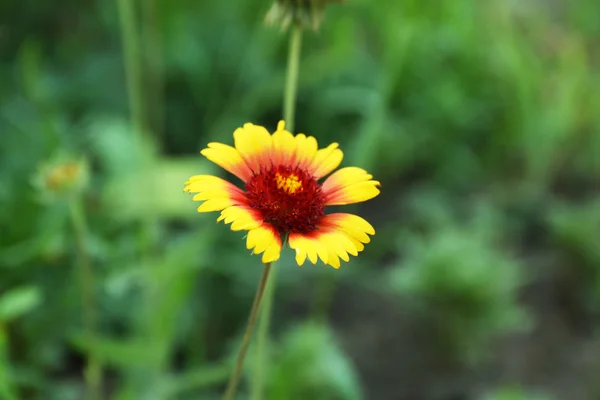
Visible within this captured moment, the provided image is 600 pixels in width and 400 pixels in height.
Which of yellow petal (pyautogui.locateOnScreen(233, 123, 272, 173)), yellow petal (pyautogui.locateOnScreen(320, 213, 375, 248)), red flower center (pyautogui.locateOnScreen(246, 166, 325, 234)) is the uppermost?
yellow petal (pyautogui.locateOnScreen(233, 123, 272, 173))

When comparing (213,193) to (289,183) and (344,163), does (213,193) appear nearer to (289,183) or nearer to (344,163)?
(289,183)

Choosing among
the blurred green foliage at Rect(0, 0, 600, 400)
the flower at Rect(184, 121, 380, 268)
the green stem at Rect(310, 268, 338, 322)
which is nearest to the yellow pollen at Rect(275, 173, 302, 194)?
the flower at Rect(184, 121, 380, 268)

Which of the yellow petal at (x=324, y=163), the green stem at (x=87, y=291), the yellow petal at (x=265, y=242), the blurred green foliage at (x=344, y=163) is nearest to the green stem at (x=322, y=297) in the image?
the blurred green foliage at (x=344, y=163)

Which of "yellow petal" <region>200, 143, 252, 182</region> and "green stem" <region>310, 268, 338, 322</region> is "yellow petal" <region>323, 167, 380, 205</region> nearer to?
"yellow petal" <region>200, 143, 252, 182</region>

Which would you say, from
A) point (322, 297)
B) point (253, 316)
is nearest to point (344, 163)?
point (322, 297)

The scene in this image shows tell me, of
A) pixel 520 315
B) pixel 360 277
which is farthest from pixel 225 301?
pixel 520 315

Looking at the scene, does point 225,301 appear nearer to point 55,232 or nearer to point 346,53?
point 55,232
